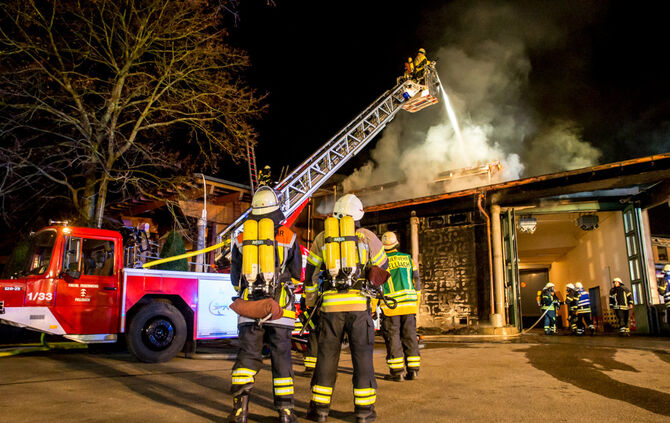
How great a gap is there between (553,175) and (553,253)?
7.40 meters

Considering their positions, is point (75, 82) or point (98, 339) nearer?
point (98, 339)

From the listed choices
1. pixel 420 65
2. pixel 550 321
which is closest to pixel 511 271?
pixel 550 321

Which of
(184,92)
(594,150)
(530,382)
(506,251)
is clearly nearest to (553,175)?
(506,251)

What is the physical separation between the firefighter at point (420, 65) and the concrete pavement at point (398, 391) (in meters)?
10.6

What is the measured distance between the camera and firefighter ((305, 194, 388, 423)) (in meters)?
3.45

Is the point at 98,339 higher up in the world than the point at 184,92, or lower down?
lower down

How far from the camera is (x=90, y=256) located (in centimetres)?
692

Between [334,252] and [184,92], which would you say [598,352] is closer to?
[334,252]

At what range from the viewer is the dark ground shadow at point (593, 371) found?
4.04 metres

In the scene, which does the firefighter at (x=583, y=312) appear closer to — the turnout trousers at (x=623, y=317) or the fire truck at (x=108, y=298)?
the turnout trousers at (x=623, y=317)

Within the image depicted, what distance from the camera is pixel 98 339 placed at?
6688 mm

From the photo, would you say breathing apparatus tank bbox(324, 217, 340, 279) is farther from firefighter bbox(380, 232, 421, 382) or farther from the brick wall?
the brick wall

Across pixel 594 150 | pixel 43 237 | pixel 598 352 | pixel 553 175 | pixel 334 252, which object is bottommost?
pixel 598 352

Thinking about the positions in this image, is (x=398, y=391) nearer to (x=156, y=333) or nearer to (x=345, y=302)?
(x=345, y=302)
